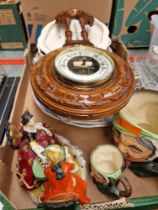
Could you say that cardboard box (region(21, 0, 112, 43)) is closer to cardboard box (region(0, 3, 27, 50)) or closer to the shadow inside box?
cardboard box (region(0, 3, 27, 50))

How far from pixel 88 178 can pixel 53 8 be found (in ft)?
2.25

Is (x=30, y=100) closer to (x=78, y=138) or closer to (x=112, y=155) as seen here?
(x=78, y=138)

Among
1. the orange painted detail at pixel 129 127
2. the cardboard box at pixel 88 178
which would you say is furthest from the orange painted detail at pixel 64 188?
the orange painted detail at pixel 129 127

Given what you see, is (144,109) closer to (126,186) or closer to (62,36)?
(126,186)

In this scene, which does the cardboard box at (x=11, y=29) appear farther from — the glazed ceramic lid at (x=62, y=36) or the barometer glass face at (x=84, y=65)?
the barometer glass face at (x=84, y=65)

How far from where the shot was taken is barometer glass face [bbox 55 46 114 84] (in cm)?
44

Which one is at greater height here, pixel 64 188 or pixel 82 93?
pixel 82 93

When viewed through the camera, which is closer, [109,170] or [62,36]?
[109,170]

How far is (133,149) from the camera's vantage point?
498 millimetres

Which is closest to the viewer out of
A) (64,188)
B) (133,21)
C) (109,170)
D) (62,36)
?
(64,188)

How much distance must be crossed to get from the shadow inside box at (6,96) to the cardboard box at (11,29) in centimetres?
25

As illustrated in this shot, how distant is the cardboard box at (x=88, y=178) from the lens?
0.44m

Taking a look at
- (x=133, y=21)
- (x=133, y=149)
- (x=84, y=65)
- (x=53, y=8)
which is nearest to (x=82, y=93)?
(x=84, y=65)

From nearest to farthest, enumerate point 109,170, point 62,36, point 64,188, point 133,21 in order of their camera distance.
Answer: point 64,188
point 109,170
point 62,36
point 133,21
